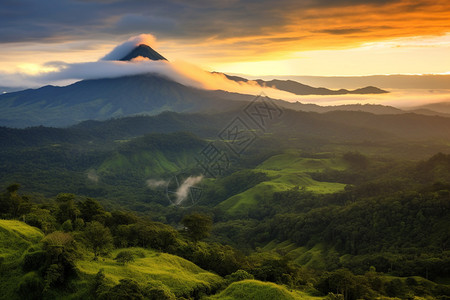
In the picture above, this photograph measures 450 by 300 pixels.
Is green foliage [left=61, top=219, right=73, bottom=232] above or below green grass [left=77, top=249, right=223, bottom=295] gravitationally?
above

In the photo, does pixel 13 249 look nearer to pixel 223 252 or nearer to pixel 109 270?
pixel 109 270

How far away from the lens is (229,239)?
5108 inches

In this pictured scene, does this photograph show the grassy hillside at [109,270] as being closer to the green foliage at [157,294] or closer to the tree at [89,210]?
the green foliage at [157,294]

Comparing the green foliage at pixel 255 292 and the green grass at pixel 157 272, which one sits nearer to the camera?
the green foliage at pixel 255 292

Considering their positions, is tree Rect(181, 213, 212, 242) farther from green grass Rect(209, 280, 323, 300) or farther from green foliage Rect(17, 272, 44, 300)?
green foliage Rect(17, 272, 44, 300)

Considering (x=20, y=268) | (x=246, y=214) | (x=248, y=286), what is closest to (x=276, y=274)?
(x=248, y=286)

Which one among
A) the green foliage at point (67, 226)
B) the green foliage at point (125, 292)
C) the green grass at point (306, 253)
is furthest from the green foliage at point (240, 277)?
the green grass at point (306, 253)

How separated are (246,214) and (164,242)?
11069 centimetres

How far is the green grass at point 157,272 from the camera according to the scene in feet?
130

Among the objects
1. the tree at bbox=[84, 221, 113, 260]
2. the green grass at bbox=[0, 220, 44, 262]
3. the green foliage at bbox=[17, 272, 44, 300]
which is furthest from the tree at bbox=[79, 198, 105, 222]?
the green foliage at bbox=[17, 272, 44, 300]

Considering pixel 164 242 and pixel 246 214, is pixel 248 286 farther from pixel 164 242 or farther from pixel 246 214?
pixel 246 214

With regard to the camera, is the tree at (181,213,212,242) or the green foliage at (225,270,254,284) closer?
the green foliage at (225,270,254,284)

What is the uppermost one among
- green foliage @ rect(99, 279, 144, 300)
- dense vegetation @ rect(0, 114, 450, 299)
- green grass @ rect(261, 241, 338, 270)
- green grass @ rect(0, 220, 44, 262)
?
green grass @ rect(0, 220, 44, 262)

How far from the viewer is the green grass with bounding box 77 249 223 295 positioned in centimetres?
3953
